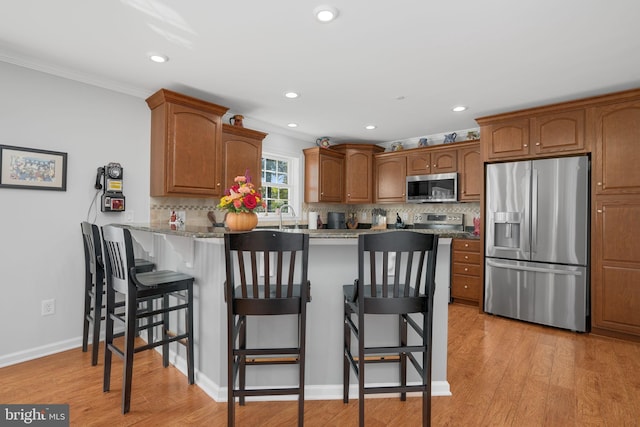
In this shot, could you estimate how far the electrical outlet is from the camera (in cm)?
283

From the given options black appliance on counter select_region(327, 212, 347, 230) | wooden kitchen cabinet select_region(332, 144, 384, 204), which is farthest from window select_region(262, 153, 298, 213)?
wooden kitchen cabinet select_region(332, 144, 384, 204)

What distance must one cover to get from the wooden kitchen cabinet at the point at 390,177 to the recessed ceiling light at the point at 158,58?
3630 millimetres

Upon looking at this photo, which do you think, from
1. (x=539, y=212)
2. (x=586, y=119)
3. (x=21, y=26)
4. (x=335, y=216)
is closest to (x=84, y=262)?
(x=21, y=26)

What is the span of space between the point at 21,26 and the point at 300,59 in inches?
73.9

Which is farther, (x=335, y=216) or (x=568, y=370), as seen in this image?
(x=335, y=216)

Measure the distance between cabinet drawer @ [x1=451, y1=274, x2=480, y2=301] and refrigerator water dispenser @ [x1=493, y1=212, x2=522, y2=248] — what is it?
0.65m

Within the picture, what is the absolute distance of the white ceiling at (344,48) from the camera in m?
2.06

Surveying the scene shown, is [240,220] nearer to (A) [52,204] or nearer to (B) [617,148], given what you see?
(A) [52,204]

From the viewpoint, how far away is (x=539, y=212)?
3.65 metres

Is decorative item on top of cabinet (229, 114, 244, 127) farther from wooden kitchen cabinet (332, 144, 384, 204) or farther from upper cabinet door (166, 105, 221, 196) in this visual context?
wooden kitchen cabinet (332, 144, 384, 204)

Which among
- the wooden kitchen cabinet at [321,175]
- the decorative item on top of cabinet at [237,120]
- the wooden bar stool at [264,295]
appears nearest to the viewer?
the wooden bar stool at [264,295]

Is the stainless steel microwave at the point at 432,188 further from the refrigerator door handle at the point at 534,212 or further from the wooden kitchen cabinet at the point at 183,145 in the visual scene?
the wooden kitchen cabinet at the point at 183,145

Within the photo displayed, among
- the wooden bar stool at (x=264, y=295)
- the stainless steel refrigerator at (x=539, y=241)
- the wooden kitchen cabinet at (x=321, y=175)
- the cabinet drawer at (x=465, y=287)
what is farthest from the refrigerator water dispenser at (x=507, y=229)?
the wooden bar stool at (x=264, y=295)

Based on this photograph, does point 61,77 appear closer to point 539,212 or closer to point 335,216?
point 335,216
